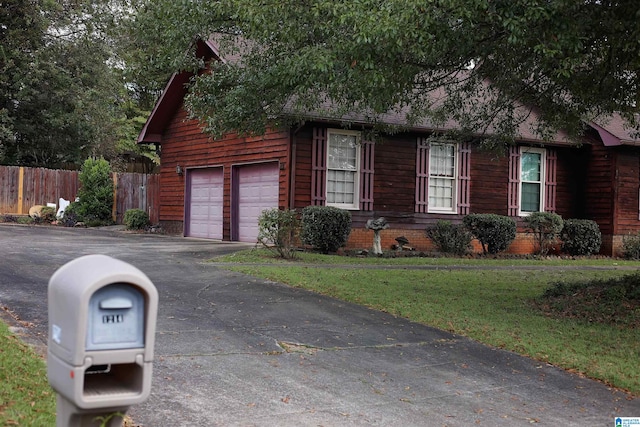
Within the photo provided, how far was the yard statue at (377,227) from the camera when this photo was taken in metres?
18.2

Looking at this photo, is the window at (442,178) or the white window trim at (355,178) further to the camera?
the window at (442,178)

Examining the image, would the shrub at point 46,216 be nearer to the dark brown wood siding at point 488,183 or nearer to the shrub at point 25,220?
the shrub at point 25,220

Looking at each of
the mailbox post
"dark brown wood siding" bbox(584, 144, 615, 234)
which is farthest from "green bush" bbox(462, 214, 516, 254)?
the mailbox post

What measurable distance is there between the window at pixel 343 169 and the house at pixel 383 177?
3cm

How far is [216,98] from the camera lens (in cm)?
1296

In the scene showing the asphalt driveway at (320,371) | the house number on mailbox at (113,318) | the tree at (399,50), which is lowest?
the asphalt driveway at (320,371)

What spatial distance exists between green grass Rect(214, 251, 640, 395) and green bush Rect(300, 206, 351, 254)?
42.7 inches

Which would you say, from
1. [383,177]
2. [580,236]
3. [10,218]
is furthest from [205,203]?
[580,236]

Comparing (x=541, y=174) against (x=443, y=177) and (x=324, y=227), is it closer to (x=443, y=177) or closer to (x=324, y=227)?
(x=443, y=177)

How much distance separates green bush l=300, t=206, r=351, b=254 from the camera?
17391 mm

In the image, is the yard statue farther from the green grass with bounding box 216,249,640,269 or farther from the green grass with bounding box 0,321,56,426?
the green grass with bounding box 0,321,56,426

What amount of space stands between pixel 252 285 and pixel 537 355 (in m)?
4.89

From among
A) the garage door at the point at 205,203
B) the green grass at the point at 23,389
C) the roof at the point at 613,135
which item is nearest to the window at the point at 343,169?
the garage door at the point at 205,203

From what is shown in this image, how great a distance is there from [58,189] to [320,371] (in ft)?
81.7
